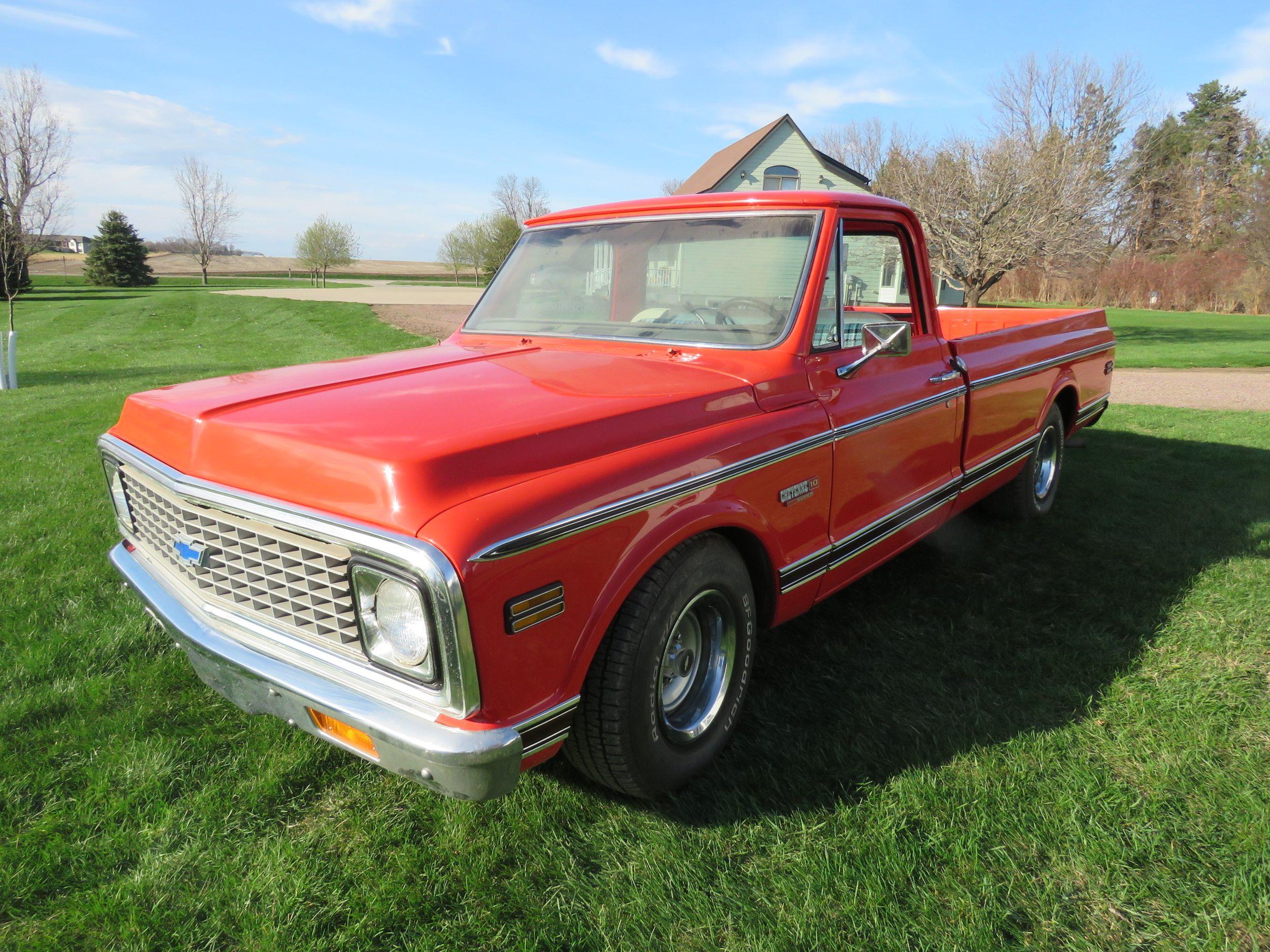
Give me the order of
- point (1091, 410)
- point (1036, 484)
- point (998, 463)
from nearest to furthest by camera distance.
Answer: point (998, 463) → point (1036, 484) → point (1091, 410)

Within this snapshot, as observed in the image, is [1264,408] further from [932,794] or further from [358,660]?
[358,660]

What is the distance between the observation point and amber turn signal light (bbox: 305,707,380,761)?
1928mm

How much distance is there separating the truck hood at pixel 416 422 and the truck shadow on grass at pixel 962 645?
116 cm

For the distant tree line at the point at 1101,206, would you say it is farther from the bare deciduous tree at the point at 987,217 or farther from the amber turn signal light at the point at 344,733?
the amber turn signal light at the point at 344,733

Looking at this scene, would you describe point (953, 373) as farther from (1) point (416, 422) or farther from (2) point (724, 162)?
(2) point (724, 162)

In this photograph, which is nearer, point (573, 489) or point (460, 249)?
point (573, 489)

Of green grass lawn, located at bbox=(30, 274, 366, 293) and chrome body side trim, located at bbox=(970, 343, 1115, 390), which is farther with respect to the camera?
green grass lawn, located at bbox=(30, 274, 366, 293)

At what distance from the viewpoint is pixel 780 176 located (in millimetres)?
28031

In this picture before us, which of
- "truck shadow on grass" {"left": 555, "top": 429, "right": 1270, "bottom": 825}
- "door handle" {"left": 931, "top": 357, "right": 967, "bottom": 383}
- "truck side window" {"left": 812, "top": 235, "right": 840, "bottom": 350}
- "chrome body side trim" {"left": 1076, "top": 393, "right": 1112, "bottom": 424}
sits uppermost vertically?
"truck side window" {"left": 812, "top": 235, "right": 840, "bottom": 350}

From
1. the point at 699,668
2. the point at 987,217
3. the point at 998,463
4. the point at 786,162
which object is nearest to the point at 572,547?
the point at 699,668

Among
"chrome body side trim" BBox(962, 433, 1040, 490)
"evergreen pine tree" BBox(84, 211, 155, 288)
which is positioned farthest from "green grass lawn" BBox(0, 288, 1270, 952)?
"evergreen pine tree" BBox(84, 211, 155, 288)

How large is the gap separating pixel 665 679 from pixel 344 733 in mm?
953

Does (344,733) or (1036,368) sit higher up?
(1036,368)

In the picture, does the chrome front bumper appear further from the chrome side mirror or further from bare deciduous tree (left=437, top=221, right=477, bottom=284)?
bare deciduous tree (left=437, top=221, right=477, bottom=284)
